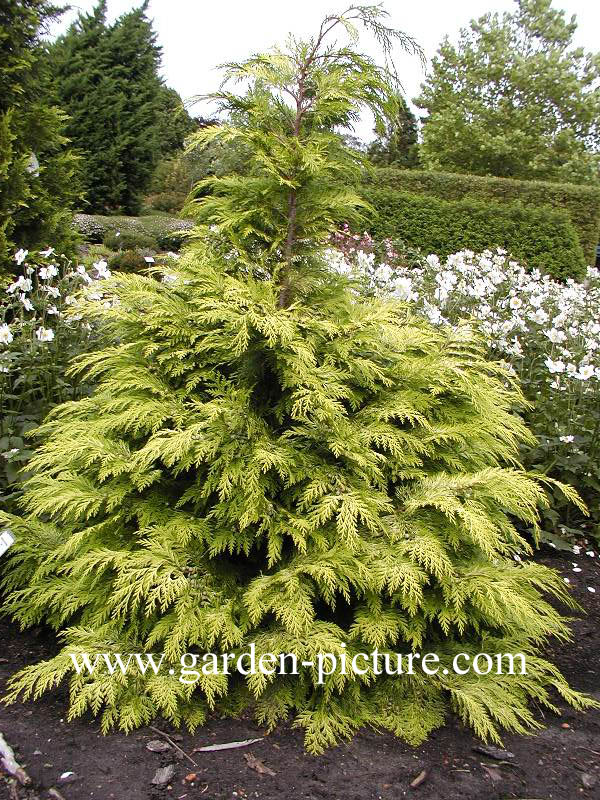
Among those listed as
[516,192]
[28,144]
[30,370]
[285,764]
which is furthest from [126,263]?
[516,192]

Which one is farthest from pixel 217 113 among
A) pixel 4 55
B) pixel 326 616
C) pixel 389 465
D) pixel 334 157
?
pixel 4 55

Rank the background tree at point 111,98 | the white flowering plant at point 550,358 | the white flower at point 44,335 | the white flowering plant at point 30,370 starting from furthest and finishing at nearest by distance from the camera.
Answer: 1. the background tree at point 111,98
2. the white flowering plant at point 550,358
3. the white flower at point 44,335
4. the white flowering plant at point 30,370

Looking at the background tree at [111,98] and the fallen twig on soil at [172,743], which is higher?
the background tree at [111,98]

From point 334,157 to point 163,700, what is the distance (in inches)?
84.9

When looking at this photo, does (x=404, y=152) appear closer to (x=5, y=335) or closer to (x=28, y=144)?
(x=28, y=144)

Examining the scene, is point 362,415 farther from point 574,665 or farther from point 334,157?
point 574,665

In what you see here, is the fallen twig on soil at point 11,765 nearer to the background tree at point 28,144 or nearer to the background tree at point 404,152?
the background tree at point 28,144

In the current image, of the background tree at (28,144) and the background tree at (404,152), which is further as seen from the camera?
the background tree at (404,152)

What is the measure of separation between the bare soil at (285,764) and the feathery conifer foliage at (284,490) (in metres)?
0.07

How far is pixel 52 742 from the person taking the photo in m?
2.09

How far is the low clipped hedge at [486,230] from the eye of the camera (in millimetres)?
14273

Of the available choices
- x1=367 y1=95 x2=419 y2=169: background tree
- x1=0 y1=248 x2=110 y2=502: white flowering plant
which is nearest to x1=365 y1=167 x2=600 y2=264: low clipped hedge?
x1=0 y1=248 x2=110 y2=502: white flowering plant

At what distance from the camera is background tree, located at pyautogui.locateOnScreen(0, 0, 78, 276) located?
472cm

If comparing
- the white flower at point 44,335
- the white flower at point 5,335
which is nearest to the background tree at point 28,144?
the white flower at point 44,335
